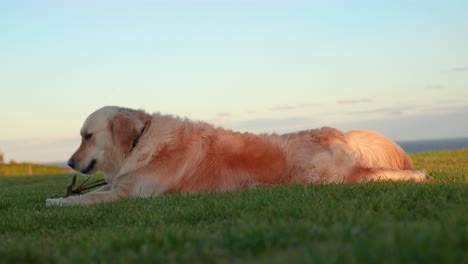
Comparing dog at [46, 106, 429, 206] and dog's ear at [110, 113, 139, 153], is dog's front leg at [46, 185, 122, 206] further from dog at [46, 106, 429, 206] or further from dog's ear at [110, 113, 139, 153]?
dog's ear at [110, 113, 139, 153]

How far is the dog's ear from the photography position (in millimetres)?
7707

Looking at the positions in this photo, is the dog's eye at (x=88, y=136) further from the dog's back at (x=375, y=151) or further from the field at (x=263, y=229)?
the dog's back at (x=375, y=151)

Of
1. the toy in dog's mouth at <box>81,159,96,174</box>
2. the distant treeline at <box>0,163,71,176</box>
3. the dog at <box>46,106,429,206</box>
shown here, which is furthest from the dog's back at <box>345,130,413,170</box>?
the distant treeline at <box>0,163,71,176</box>

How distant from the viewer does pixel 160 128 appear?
25.5 feet

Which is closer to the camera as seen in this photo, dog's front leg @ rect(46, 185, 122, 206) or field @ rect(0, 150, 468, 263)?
field @ rect(0, 150, 468, 263)

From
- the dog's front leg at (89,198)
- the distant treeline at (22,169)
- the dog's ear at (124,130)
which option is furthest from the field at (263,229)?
the distant treeline at (22,169)

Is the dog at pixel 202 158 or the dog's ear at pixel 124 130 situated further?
the dog's ear at pixel 124 130

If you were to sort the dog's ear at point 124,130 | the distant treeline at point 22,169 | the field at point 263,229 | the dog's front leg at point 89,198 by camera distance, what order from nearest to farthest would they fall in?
the field at point 263,229 → the dog's front leg at point 89,198 → the dog's ear at point 124,130 → the distant treeline at point 22,169

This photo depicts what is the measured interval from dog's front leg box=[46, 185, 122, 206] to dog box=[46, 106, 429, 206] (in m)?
0.01

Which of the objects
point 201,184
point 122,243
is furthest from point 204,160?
point 122,243

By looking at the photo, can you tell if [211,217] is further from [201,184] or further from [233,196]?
[201,184]

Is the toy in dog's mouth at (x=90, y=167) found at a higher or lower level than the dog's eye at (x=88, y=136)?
lower

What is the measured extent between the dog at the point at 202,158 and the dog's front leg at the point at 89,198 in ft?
0.05

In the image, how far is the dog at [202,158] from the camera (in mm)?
7547
